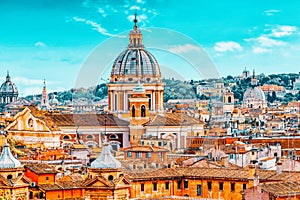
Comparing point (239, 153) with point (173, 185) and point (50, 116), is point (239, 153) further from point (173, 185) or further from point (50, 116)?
point (50, 116)

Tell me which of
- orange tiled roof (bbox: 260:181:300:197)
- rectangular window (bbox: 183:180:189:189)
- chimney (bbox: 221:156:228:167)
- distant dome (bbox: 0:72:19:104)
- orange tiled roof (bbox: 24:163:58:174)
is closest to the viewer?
orange tiled roof (bbox: 260:181:300:197)

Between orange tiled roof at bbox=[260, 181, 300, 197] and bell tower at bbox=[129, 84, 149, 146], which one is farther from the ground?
bell tower at bbox=[129, 84, 149, 146]

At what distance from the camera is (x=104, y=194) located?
15500mm

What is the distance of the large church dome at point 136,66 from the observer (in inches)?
1563

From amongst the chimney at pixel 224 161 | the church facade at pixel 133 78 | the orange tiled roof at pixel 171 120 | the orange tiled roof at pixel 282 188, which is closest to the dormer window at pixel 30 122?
the church facade at pixel 133 78

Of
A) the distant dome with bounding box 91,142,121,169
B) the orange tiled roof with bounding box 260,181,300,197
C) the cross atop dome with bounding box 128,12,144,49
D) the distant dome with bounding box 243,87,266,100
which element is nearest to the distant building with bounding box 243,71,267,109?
the distant dome with bounding box 243,87,266,100

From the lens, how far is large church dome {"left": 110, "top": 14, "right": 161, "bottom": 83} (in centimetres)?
3969

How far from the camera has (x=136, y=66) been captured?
40188mm

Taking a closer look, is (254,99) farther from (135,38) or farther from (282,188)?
(282,188)

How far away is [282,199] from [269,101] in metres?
99.3

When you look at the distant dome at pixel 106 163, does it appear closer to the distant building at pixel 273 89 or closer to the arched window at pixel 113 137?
the arched window at pixel 113 137

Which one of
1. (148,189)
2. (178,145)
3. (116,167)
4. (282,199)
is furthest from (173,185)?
(178,145)

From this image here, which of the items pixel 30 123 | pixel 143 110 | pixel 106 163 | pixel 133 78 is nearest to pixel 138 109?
pixel 143 110

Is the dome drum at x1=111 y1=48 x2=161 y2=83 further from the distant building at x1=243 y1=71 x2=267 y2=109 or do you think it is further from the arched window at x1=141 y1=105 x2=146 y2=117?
the distant building at x1=243 y1=71 x2=267 y2=109
